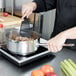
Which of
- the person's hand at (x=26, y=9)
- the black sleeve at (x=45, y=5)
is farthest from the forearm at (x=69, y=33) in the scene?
the black sleeve at (x=45, y=5)

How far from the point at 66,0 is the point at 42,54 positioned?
0.47 metres

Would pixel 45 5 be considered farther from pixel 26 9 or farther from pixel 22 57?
pixel 22 57

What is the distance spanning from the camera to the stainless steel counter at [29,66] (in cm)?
101

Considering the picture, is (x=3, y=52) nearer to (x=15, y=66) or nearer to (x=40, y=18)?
(x=15, y=66)

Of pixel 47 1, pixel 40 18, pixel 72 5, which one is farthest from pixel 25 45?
pixel 40 18

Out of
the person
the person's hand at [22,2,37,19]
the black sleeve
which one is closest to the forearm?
the person

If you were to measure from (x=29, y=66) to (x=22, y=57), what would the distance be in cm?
6

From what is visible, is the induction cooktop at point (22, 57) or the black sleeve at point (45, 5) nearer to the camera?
the induction cooktop at point (22, 57)

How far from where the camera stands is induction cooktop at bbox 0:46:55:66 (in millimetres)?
1067

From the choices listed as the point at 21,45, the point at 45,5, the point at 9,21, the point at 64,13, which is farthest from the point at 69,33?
the point at 9,21

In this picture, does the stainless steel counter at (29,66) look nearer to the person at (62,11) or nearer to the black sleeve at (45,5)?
the person at (62,11)

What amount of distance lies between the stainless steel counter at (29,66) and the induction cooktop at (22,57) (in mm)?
25

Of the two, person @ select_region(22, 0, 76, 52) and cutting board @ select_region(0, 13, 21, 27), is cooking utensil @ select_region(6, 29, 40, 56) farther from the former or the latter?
cutting board @ select_region(0, 13, 21, 27)

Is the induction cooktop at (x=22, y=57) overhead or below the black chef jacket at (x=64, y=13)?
below
